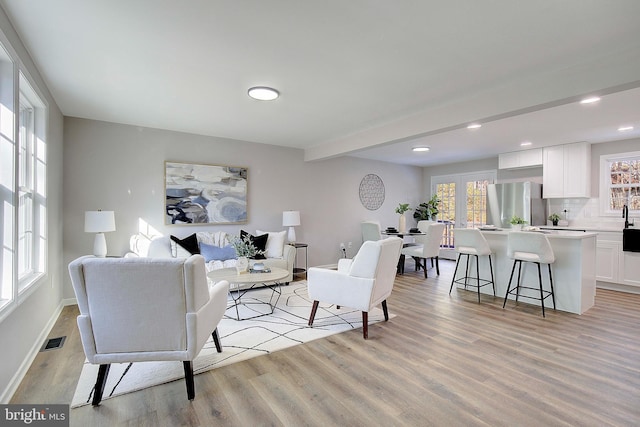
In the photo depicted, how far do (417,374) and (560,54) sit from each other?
261 centimetres

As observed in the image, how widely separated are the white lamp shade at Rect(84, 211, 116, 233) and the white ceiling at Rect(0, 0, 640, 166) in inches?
49.6

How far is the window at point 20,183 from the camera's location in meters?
2.01

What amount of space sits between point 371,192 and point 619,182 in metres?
4.26

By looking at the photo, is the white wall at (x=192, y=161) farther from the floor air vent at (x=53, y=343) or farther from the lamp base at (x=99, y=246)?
the floor air vent at (x=53, y=343)

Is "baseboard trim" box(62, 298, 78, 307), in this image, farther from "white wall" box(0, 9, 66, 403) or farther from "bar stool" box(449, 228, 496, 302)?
"bar stool" box(449, 228, 496, 302)

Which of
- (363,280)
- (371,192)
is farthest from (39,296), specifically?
(371,192)

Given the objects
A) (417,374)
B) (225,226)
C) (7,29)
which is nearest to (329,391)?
(417,374)

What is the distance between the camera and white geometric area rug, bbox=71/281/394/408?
2.21 metres

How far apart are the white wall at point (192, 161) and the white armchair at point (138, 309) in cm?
279

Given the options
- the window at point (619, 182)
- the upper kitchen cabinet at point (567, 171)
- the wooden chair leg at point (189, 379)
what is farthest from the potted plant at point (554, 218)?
the wooden chair leg at point (189, 379)

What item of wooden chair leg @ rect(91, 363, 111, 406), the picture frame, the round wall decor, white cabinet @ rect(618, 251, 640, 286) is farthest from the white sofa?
white cabinet @ rect(618, 251, 640, 286)

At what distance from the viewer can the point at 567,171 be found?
533cm

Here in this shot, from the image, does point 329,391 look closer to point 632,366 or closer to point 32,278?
point 632,366

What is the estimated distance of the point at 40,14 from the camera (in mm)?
1922
